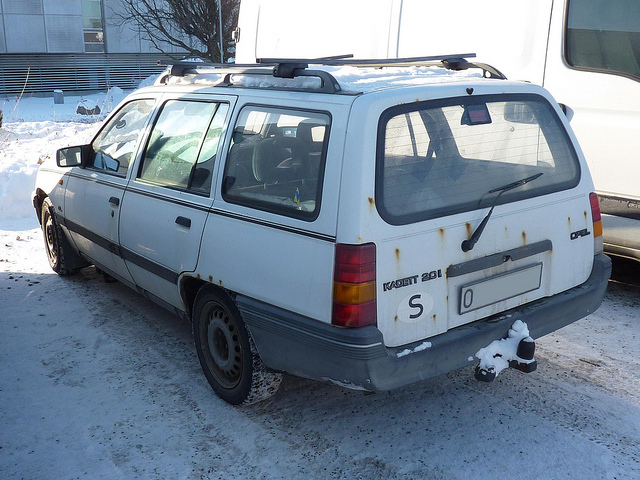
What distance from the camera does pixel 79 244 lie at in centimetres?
528

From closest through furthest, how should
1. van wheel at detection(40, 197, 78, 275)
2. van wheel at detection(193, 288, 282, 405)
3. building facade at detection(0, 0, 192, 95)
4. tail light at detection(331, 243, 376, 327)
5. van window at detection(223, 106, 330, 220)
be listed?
tail light at detection(331, 243, 376, 327) → van window at detection(223, 106, 330, 220) → van wheel at detection(193, 288, 282, 405) → van wheel at detection(40, 197, 78, 275) → building facade at detection(0, 0, 192, 95)

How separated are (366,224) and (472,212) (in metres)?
0.60

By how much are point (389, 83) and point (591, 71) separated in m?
2.46

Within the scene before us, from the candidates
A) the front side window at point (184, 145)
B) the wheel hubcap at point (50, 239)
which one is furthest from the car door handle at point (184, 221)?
the wheel hubcap at point (50, 239)

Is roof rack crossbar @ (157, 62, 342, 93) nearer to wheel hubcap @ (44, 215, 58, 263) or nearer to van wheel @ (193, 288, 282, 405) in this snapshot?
van wheel @ (193, 288, 282, 405)

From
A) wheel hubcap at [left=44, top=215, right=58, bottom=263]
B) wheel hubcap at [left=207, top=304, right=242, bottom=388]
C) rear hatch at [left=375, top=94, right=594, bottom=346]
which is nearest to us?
rear hatch at [left=375, top=94, right=594, bottom=346]

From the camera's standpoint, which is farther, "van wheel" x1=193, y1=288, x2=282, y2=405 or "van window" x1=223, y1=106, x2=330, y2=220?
"van wheel" x1=193, y1=288, x2=282, y2=405

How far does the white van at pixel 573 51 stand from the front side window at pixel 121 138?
2579mm

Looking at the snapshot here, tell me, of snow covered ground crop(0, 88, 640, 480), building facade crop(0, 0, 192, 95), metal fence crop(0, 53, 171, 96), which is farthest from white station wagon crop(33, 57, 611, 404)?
metal fence crop(0, 53, 171, 96)

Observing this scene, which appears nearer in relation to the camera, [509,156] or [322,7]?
[509,156]

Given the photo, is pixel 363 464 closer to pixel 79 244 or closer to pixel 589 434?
pixel 589 434

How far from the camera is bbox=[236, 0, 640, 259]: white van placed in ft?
15.7

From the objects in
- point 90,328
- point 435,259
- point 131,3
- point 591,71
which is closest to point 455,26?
point 591,71

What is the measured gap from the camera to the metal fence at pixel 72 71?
2277 centimetres
